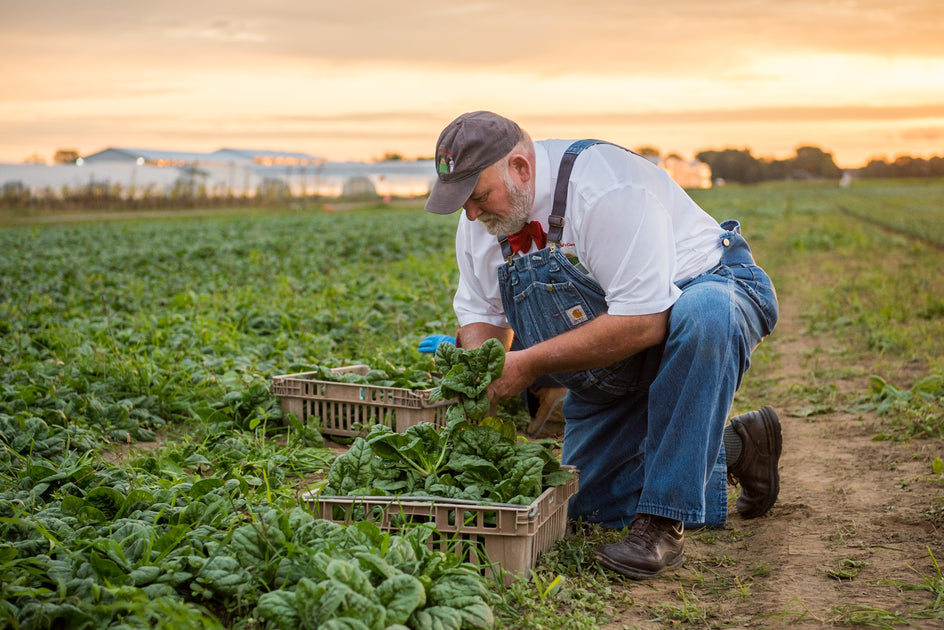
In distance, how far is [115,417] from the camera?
4301 millimetres

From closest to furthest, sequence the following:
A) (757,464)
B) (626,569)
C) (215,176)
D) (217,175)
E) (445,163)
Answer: (626,569) < (445,163) < (757,464) < (215,176) < (217,175)

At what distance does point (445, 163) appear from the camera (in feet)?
9.59

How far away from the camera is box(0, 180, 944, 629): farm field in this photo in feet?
7.67

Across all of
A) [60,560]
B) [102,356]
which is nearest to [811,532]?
[60,560]

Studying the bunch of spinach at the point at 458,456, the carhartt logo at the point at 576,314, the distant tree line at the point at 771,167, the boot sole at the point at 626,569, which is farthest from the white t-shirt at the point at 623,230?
the distant tree line at the point at 771,167

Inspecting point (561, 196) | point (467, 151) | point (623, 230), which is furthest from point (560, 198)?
point (467, 151)

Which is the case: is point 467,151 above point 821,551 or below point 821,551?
above

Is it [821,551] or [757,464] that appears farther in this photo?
[757,464]

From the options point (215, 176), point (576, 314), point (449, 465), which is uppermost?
point (215, 176)

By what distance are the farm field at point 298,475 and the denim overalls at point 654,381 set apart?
0.24 m

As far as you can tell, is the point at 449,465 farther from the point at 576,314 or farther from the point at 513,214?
the point at 513,214

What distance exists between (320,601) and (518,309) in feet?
4.74

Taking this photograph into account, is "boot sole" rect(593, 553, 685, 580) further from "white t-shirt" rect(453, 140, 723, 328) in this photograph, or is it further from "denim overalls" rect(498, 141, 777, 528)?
"white t-shirt" rect(453, 140, 723, 328)

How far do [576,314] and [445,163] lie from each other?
2.37ft
